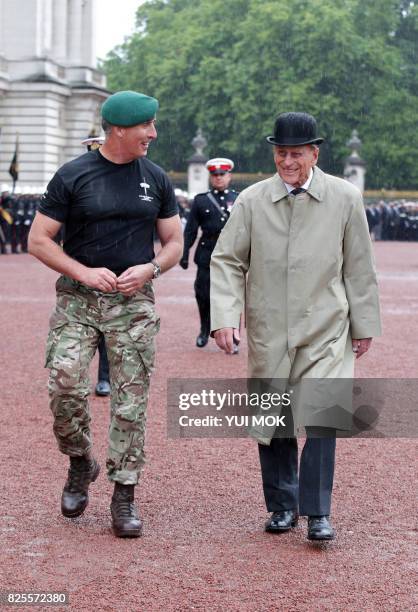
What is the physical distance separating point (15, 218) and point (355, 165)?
28201 mm

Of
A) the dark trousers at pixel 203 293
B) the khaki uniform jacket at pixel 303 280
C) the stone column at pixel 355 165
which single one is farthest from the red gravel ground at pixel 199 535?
the stone column at pixel 355 165

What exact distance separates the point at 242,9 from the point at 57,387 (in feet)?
203

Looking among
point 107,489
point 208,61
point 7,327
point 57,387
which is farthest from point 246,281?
point 208,61

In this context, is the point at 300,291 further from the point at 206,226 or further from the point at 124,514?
the point at 206,226

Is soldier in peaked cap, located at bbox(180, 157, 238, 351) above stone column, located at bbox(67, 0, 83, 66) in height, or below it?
below

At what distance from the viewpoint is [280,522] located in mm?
5781

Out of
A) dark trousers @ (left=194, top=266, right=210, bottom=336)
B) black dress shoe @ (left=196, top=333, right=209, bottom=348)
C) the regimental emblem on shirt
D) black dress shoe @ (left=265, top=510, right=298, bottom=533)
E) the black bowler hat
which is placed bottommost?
black dress shoe @ (left=265, top=510, right=298, bottom=533)

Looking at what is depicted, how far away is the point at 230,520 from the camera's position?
19.7ft

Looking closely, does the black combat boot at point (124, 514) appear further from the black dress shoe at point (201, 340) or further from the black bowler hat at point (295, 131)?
the black dress shoe at point (201, 340)

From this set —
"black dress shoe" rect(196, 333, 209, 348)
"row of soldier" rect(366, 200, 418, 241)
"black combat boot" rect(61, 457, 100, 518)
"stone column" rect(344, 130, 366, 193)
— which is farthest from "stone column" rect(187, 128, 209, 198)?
"black combat boot" rect(61, 457, 100, 518)

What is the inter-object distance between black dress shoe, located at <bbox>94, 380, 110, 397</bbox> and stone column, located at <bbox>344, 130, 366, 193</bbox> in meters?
51.1

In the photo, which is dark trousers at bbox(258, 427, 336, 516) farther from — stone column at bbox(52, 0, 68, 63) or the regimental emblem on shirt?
A: stone column at bbox(52, 0, 68, 63)

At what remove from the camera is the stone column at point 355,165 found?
60125mm

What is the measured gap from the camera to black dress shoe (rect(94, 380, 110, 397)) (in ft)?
31.9
